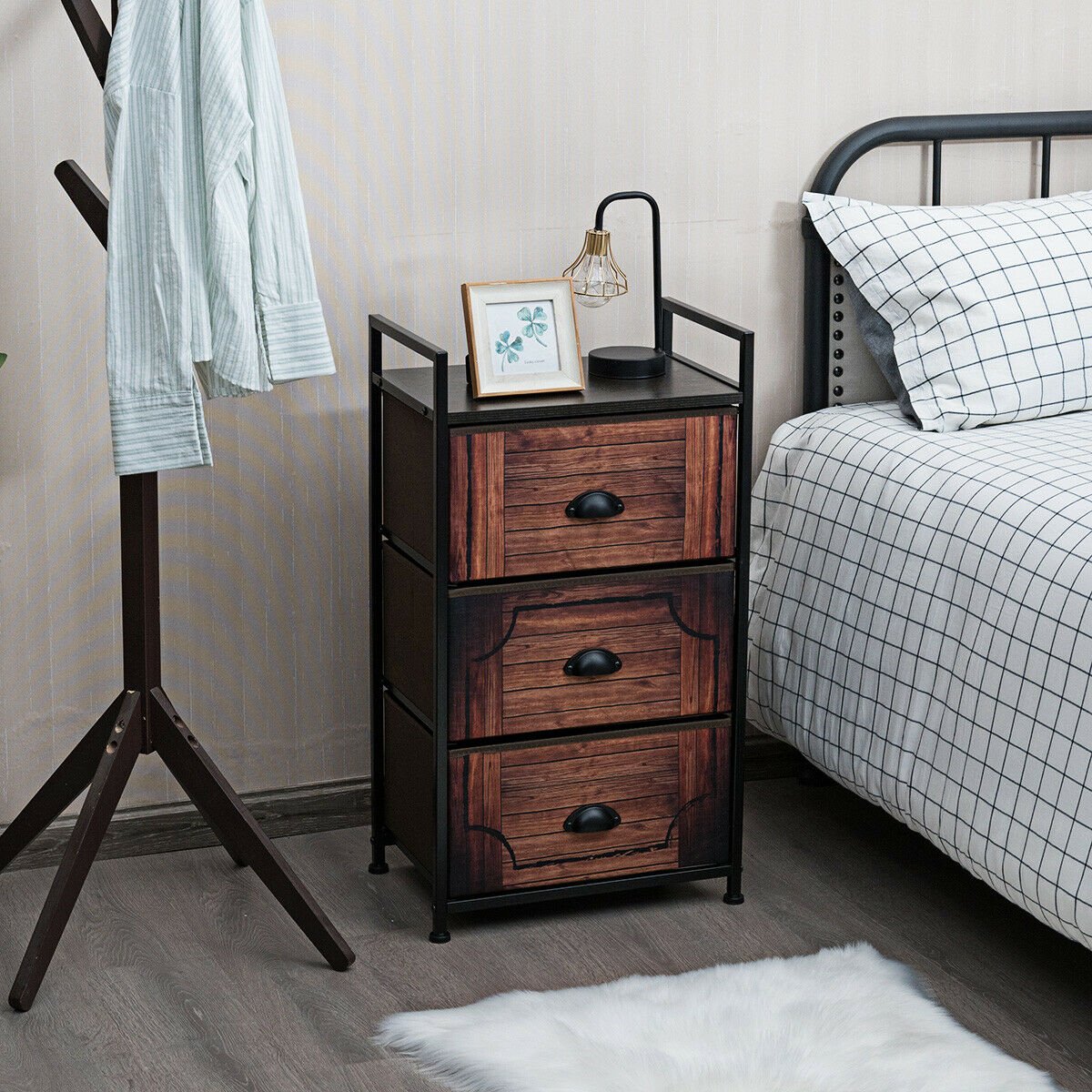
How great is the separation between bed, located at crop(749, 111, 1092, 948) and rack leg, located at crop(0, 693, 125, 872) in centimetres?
107

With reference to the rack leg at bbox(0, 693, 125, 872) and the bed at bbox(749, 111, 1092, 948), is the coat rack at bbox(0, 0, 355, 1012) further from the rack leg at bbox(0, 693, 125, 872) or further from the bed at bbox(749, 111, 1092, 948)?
the bed at bbox(749, 111, 1092, 948)

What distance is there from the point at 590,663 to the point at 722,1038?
534 mm

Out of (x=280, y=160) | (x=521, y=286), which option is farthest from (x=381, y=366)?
(x=280, y=160)

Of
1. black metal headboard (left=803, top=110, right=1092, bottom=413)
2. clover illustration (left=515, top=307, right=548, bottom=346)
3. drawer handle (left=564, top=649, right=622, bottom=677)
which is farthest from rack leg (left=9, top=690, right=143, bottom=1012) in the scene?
black metal headboard (left=803, top=110, right=1092, bottom=413)

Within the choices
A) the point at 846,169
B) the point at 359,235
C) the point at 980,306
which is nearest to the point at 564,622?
the point at 359,235

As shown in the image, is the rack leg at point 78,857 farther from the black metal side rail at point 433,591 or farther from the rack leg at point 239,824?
the black metal side rail at point 433,591

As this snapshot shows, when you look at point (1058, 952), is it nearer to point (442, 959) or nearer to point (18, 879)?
point (442, 959)

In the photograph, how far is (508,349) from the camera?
2.13 meters

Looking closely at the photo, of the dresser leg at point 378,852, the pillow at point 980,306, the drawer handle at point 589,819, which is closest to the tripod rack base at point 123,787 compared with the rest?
the dresser leg at point 378,852

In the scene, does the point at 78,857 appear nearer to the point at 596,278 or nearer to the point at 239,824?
the point at 239,824

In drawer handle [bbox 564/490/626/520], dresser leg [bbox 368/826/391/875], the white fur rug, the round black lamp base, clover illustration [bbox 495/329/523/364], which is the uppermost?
clover illustration [bbox 495/329/523/364]

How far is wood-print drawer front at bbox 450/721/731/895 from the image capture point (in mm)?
2162

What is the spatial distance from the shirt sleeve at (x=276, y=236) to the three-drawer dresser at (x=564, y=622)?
0.58ft

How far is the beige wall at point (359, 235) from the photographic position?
7.45 feet
